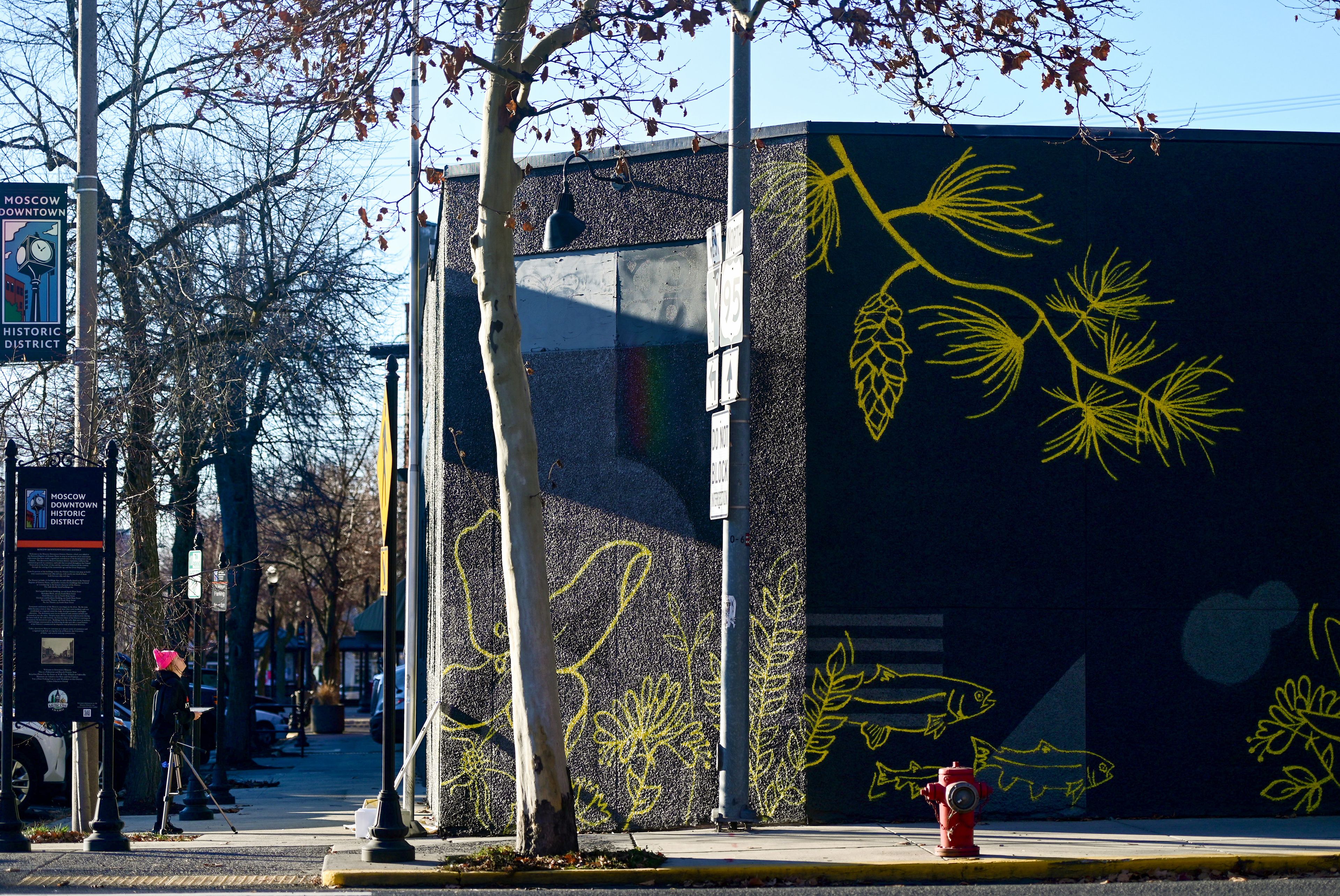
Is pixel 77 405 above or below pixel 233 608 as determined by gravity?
above

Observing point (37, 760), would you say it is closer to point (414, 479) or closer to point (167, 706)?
point (167, 706)

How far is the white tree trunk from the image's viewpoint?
380 inches

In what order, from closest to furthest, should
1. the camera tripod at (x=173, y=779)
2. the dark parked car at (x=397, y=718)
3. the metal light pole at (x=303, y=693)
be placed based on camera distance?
the camera tripod at (x=173, y=779) → the dark parked car at (x=397, y=718) → the metal light pole at (x=303, y=693)

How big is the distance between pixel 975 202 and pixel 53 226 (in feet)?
30.3

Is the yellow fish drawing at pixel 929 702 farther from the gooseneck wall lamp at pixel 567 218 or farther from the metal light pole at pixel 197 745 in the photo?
the metal light pole at pixel 197 745

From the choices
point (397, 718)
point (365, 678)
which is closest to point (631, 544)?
point (397, 718)

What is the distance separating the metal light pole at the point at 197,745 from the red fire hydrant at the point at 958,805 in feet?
27.3

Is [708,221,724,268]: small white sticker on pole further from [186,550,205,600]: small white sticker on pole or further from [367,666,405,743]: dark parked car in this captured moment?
[367,666,405,743]: dark parked car

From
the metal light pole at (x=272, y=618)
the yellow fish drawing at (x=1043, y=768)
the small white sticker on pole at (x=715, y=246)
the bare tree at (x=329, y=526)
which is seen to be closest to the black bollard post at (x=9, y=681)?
the small white sticker on pole at (x=715, y=246)

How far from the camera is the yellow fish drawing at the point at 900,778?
449 inches

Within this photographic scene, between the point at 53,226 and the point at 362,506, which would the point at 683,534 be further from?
the point at 362,506

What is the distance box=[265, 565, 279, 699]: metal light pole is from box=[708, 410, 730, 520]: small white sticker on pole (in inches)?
932

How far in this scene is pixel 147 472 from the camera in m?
16.5

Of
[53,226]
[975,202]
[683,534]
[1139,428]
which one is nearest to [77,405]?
[53,226]
